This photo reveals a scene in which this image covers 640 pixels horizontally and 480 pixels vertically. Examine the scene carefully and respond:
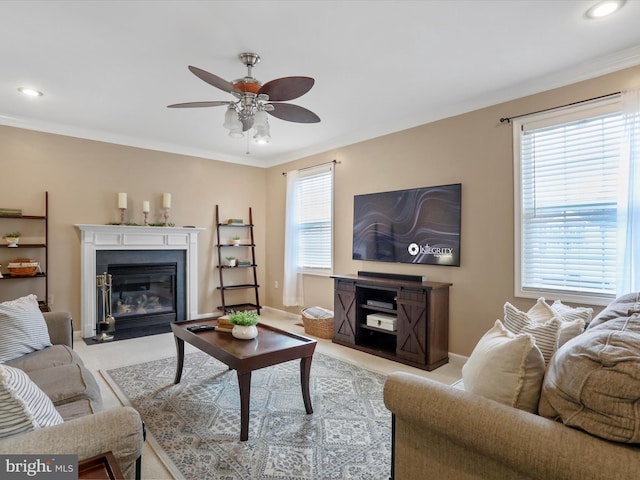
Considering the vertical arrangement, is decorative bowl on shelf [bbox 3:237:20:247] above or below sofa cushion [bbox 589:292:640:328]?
above

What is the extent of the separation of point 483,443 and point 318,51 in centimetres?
265

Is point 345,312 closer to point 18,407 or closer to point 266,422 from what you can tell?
point 266,422

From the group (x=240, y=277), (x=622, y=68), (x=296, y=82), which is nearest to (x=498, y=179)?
(x=622, y=68)

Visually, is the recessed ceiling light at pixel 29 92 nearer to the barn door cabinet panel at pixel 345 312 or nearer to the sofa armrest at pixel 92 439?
the sofa armrest at pixel 92 439

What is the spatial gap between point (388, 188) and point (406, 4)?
2.38m

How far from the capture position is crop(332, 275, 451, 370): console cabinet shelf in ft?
11.6

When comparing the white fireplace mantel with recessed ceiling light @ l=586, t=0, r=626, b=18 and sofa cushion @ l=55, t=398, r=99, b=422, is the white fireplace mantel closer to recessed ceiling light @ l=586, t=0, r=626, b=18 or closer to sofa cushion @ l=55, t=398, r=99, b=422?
sofa cushion @ l=55, t=398, r=99, b=422

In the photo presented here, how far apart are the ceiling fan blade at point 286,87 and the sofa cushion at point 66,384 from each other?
211cm

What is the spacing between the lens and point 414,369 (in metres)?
3.55

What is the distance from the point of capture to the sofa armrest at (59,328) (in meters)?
2.79

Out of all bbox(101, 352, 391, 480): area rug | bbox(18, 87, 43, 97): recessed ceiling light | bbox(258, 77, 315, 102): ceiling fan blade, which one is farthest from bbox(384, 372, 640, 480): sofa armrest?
bbox(18, 87, 43, 97): recessed ceiling light

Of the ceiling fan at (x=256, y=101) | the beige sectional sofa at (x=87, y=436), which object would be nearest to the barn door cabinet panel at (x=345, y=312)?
the ceiling fan at (x=256, y=101)

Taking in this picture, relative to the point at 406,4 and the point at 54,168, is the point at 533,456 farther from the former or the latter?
the point at 54,168

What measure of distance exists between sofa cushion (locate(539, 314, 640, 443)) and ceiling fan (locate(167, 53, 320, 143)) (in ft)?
6.55
